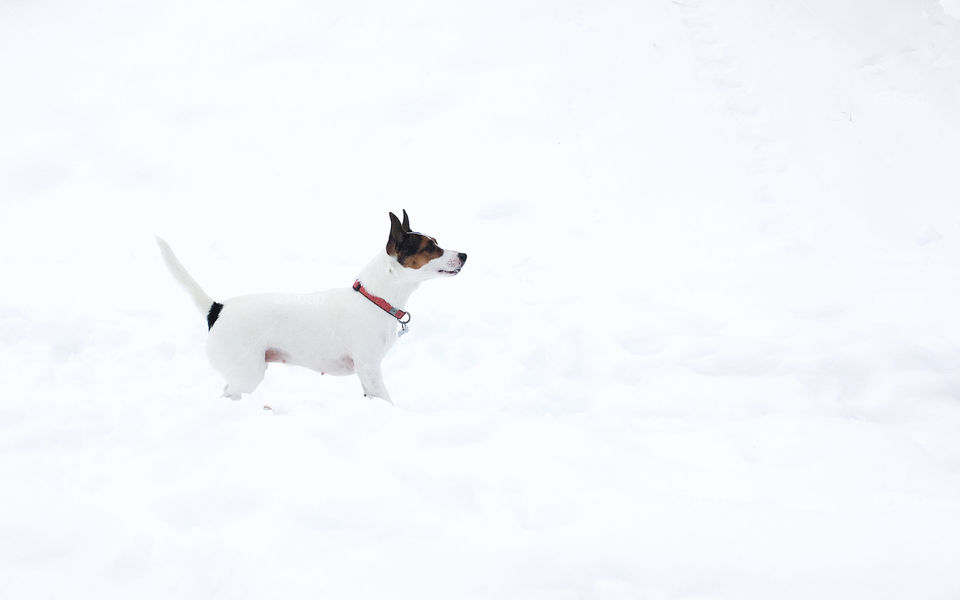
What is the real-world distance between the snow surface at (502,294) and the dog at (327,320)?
0.33m

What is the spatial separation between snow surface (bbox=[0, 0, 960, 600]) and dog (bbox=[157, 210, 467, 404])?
13.0 inches

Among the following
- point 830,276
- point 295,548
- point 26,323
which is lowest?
point 830,276

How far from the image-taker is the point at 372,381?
13.2 ft

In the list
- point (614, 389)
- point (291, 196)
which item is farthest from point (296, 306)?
point (291, 196)

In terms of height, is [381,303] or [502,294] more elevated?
[381,303]

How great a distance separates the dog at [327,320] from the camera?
3.75 m

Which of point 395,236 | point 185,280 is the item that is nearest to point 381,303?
point 395,236

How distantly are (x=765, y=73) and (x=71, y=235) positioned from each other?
890cm

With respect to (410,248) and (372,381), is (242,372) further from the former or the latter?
(410,248)

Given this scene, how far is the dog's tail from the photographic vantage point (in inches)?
143

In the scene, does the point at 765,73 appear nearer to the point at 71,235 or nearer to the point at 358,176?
the point at 358,176

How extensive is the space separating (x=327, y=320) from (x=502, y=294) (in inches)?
87.9

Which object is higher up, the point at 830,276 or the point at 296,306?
the point at 296,306

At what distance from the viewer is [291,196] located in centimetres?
799
